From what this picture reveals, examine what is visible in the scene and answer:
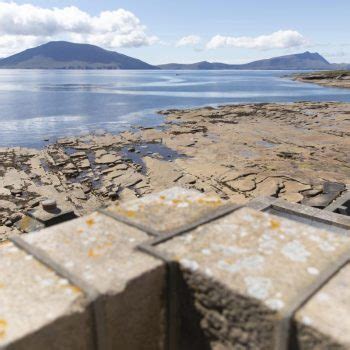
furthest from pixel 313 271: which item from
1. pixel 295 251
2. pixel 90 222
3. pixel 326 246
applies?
pixel 90 222

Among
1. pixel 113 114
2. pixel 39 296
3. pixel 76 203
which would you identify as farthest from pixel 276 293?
pixel 113 114

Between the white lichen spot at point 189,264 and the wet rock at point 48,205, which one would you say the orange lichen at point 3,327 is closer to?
the white lichen spot at point 189,264

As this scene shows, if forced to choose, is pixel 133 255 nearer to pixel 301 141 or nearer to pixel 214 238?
pixel 214 238

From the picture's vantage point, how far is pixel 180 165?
1016 inches

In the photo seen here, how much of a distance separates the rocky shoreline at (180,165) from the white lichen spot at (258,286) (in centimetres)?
1358

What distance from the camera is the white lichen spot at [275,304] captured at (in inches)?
85.8

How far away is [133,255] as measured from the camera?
2.66 m

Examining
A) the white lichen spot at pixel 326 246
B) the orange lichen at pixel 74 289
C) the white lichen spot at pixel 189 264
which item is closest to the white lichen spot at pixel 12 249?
the orange lichen at pixel 74 289

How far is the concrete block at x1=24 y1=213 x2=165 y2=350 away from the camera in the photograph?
2.35 m

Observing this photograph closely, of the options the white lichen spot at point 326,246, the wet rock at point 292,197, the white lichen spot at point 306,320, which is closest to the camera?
the white lichen spot at point 306,320

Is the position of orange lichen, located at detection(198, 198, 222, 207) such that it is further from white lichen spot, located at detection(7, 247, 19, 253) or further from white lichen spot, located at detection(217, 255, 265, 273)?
white lichen spot, located at detection(7, 247, 19, 253)

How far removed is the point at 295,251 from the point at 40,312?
1.76m

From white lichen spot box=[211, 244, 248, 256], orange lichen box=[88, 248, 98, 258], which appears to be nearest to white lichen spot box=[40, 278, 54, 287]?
orange lichen box=[88, 248, 98, 258]

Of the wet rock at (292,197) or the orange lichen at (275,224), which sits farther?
the wet rock at (292,197)
